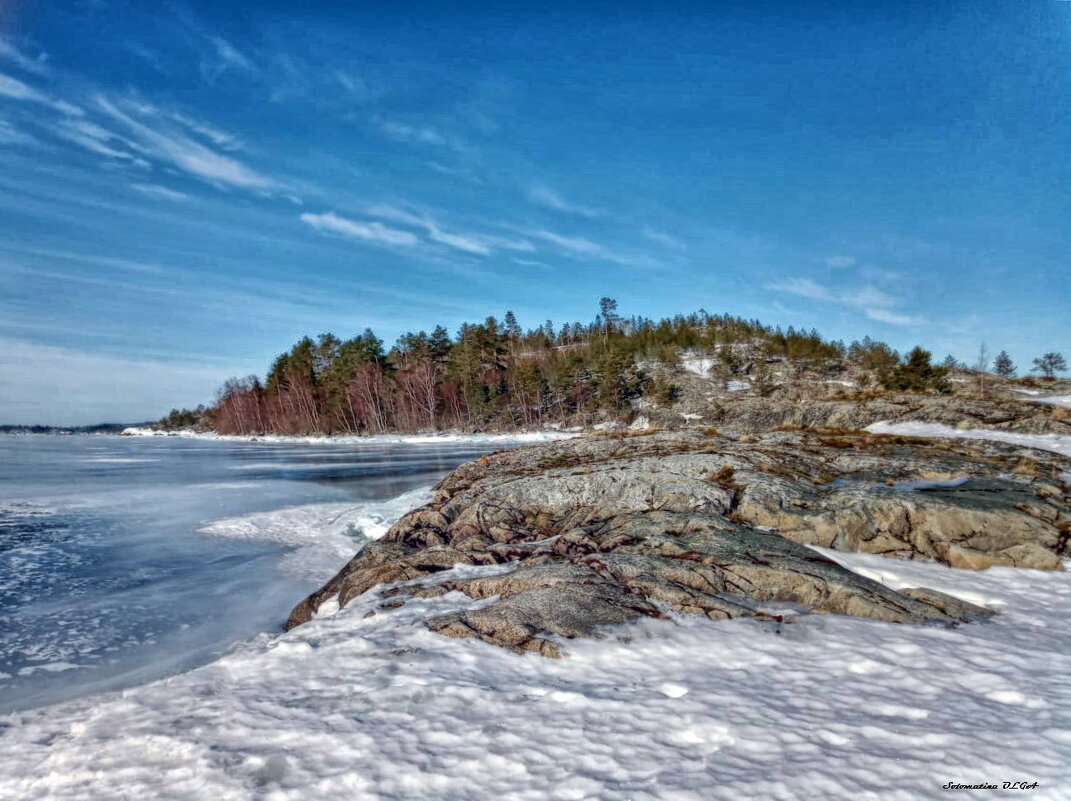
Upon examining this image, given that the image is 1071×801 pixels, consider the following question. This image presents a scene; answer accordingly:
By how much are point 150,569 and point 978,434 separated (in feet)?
103

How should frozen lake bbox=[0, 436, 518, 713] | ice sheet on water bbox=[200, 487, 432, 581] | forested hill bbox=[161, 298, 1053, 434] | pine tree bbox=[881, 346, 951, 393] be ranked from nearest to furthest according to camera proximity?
frozen lake bbox=[0, 436, 518, 713], ice sheet on water bbox=[200, 487, 432, 581], pine tree bbox=[881, 346, 951, 393], forested hill bbox=[161, 298, 1053, 434]

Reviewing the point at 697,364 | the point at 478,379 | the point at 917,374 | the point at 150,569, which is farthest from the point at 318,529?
the point at 697,364

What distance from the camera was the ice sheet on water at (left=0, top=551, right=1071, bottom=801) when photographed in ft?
11.9

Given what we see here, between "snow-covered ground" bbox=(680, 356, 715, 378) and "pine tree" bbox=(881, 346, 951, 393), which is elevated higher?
"snow-covered ground" bbox=(680, 356, 715, 378)

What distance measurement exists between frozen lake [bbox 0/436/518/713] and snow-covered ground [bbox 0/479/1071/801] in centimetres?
168

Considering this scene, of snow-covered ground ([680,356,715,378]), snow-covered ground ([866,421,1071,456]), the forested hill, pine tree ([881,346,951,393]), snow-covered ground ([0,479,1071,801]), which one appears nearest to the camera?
snow-covered ground ([0,479,1071,801])

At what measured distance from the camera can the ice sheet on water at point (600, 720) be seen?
3629 millimetres

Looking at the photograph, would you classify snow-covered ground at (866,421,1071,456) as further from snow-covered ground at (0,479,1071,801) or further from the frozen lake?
the frozen lake

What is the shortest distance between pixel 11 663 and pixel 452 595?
6.08 metres

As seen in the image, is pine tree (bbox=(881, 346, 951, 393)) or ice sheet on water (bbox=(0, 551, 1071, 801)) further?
pine tree (bbox=(881, 346, 951, 393))

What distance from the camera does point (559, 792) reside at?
11.5 ft

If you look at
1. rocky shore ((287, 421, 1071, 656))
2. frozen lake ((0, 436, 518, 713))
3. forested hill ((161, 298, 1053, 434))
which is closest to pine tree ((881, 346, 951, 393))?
forested hill ((161, 298, 1053, 434))

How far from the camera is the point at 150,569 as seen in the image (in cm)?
1219

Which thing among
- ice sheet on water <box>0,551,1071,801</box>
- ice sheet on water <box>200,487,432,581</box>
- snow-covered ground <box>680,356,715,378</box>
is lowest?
ice sheet on water <box>200,487,432,581</box>
